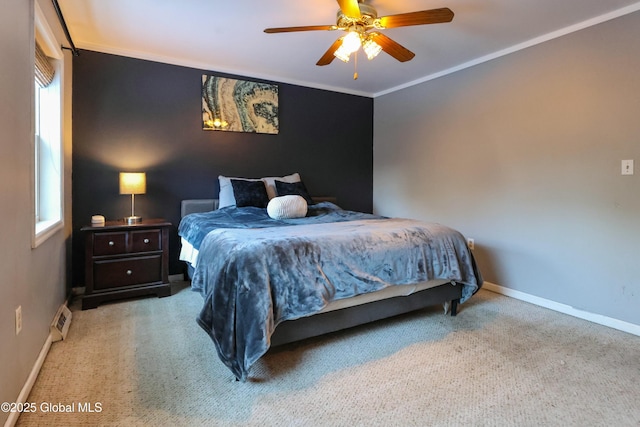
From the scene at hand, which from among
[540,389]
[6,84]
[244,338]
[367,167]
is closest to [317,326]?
[244,338]

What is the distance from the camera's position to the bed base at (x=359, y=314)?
201 cm

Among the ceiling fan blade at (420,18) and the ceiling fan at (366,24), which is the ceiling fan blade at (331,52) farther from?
the ceiling fan blade at (420,18)

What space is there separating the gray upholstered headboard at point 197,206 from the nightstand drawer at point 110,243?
76 cm

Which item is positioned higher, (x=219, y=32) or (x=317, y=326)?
(x=219, y=32)

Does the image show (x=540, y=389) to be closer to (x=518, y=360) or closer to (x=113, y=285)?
(x=518, y=360)

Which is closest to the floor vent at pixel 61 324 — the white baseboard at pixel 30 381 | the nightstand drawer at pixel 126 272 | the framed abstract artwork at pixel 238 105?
the white baseboard at pixel 30 381

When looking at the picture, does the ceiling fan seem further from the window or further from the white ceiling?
the window

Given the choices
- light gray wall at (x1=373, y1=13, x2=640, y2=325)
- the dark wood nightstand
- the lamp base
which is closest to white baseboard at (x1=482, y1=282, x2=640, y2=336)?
light gray wall at (x1=373, y1=13, x2=640, y2=325)

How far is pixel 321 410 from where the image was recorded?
5.40ft

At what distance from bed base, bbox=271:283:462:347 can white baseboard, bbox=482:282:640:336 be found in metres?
0.95

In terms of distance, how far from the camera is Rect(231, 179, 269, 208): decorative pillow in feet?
11.8

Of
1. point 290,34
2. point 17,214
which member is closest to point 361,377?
point 17,214

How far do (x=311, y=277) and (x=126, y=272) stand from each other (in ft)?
6.50

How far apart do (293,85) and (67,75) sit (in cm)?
239
